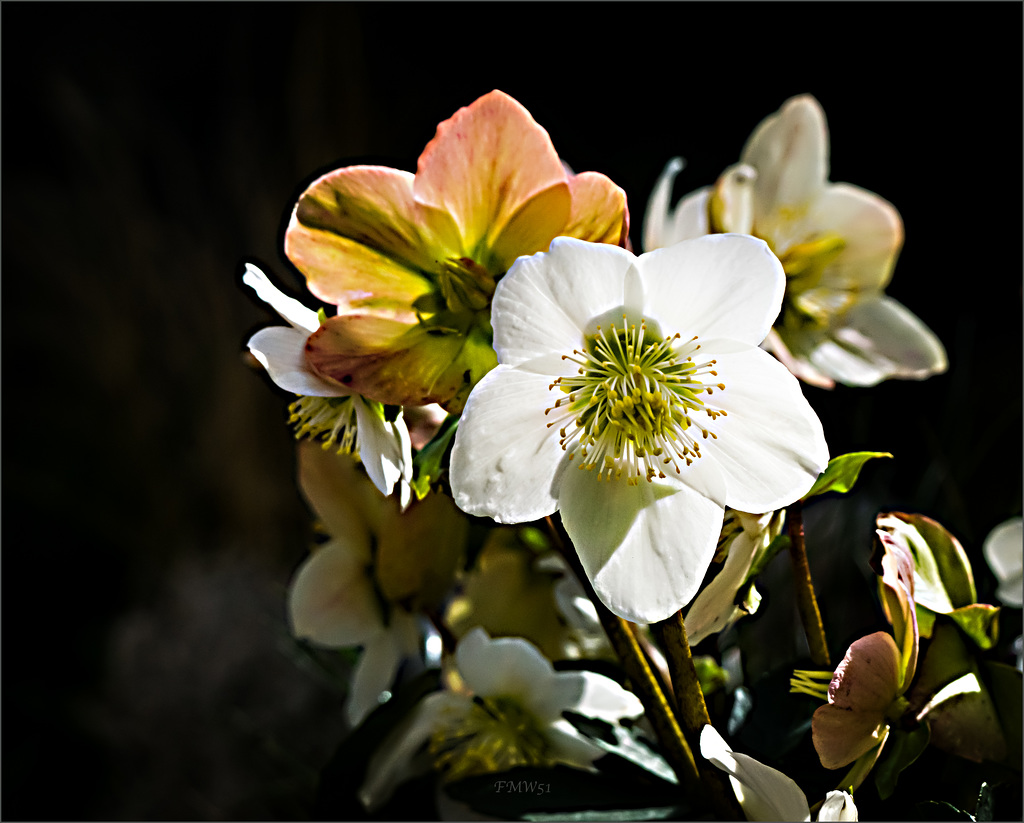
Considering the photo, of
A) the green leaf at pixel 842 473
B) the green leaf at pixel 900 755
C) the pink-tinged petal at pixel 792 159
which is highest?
the pink-tinged petal at pixel 792 159

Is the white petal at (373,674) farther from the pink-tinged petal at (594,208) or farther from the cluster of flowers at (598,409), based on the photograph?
the pink-tinged petal at (594,208)

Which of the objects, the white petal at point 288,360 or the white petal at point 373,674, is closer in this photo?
the white petal at point 288,360

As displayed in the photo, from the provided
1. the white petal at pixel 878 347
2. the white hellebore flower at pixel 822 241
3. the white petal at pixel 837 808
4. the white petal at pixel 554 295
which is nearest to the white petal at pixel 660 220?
the white hellebore flower at pixel 822 241

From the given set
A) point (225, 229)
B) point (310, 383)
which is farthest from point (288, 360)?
point (225, 229)

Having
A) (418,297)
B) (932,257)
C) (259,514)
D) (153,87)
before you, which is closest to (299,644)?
(418,297)

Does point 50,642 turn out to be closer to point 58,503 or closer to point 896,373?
point 58,503

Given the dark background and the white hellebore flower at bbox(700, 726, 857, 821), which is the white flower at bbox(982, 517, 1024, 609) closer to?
the white hellebore flower at bbox(700, 726, 857, 821)

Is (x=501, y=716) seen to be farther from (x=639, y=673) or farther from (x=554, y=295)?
(x=554, y=295)
